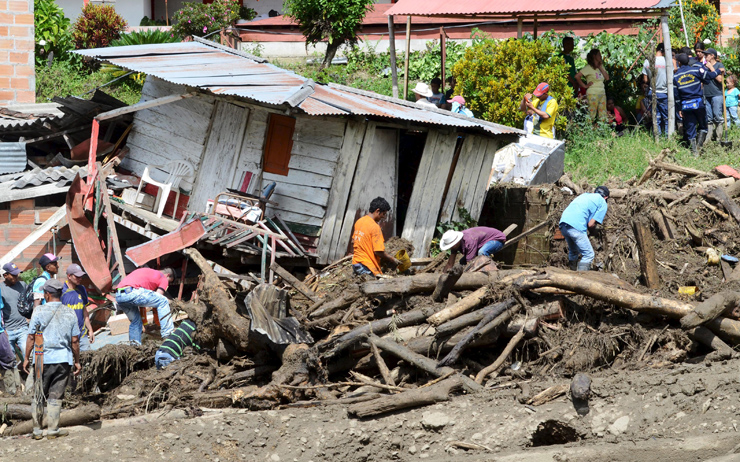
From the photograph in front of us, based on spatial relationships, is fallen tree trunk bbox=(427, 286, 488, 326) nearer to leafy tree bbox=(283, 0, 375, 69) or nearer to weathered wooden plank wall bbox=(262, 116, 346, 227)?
weathered wooden plank wall bbox=(262, 116, 346, 227)

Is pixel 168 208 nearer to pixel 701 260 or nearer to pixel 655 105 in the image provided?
pixel 701 260

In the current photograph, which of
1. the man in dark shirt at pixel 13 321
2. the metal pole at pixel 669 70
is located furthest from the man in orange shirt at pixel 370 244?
the metal pole at pixel 669 70

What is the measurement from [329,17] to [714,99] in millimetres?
8506

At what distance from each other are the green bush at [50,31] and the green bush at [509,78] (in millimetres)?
10475

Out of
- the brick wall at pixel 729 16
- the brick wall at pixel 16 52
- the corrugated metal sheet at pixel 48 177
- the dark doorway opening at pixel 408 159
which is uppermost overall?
the brick wall at pixel 729 16

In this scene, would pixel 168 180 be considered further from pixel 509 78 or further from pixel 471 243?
pixel 509 78

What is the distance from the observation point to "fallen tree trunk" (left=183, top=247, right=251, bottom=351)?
372 inches

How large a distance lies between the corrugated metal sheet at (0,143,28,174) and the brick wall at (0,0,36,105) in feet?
10.1

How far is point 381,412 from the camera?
8.42 metres

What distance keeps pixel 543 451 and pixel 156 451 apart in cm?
373

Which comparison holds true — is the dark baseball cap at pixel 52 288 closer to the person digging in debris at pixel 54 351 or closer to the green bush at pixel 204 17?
the person digging in debris at pixel 54 351

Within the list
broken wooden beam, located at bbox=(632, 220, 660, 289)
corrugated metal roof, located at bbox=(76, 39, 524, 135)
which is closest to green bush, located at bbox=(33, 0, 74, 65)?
corrugated metal roof, located at bbox=(76, 39, 524, 135)

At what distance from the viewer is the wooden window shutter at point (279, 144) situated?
12680 millimetres

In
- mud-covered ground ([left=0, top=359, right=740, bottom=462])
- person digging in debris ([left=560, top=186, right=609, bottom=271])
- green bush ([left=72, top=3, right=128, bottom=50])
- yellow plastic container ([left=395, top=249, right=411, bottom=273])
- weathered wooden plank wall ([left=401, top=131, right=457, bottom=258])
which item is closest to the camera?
mud-covered ground ([left=0, top=359, right=740, bottom=462])
